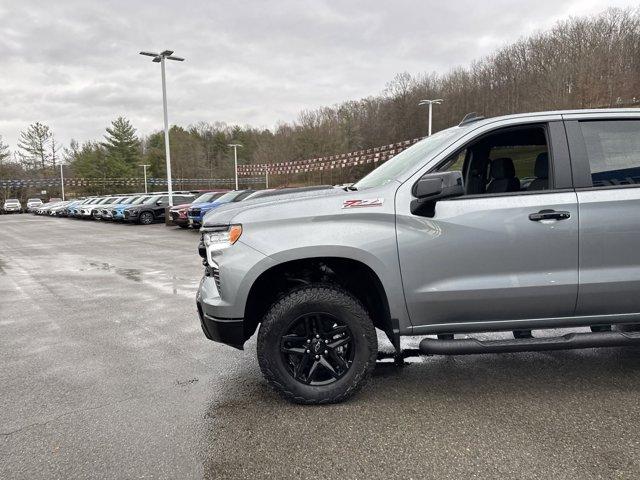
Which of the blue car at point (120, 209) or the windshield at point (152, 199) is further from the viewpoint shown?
the blue car at point (120, 209)

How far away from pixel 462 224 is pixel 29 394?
3.46 metres

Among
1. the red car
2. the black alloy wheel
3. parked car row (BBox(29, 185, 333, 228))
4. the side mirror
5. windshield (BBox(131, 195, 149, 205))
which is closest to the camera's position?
the side mirror

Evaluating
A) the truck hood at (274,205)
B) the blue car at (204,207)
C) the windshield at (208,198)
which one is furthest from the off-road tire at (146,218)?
the truck hood at (274,205)

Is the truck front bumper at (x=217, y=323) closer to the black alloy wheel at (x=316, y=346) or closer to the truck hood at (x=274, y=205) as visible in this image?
the black alloy wheel at (x=316, y=346)

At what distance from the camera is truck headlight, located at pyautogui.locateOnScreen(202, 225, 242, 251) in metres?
3.16

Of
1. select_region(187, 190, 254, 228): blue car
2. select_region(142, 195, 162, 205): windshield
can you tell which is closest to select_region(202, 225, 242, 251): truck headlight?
select_region(187, 190, 254, 228): blue car

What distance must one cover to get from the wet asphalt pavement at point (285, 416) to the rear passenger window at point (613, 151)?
5.06ft

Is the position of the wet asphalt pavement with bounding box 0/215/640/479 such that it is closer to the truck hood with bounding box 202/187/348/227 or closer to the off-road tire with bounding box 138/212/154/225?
the truck hood with bounding box 202/187/348/227

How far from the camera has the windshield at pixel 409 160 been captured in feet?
11.1

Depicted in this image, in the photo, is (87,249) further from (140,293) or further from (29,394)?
(29,394)

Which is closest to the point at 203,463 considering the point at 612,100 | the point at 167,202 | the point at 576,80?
the point at 167,202

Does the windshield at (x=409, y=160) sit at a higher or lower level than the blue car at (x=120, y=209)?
higher

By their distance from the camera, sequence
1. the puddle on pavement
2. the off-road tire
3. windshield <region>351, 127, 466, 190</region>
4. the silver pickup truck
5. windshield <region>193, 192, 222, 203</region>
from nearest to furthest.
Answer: the silver pickup truck < windshield <region>351, 127, 466, 190</region> < the puddle on pavement < windshield <region>193, 192, 222, 203</region> < the off-road tire

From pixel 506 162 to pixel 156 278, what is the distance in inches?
263
